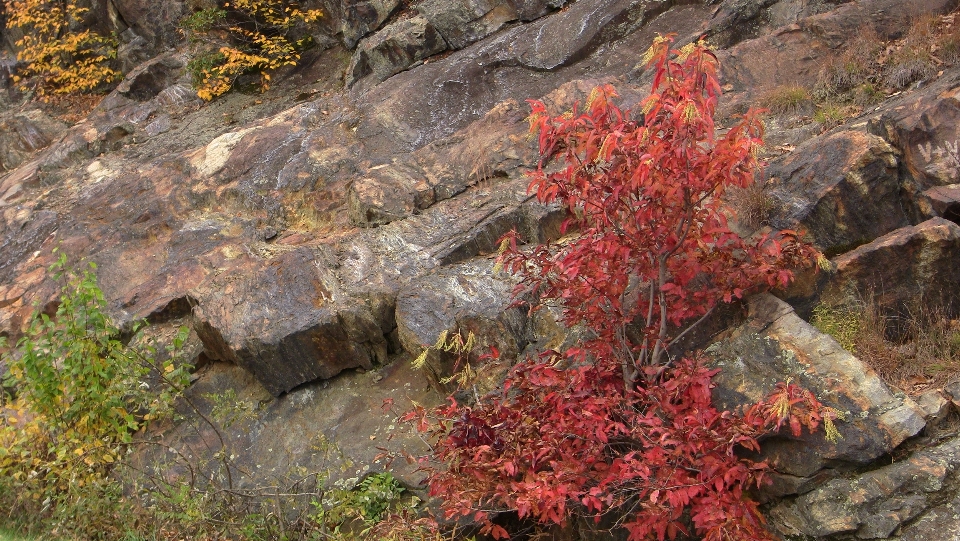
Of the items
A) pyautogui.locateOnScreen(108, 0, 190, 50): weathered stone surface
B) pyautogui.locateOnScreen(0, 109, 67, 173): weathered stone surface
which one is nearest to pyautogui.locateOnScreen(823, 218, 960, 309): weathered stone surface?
pyautogui.locateOnScreen(108, 0, 190, 50): weathered stone surface

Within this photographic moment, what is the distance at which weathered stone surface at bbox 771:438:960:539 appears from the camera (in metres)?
4.21

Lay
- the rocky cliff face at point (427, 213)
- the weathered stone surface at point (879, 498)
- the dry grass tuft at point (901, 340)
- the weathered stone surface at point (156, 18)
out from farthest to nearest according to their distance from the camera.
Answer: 1. the weathered stone surface at point (156, 18)
2. the dry grass tuft at point (901, 340)
3. the rocky cliff face at point (427, 213)
4. the weathered stone surface at point (879, 498)

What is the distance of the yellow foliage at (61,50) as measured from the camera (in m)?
12.4

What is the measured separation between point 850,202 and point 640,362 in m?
1.96

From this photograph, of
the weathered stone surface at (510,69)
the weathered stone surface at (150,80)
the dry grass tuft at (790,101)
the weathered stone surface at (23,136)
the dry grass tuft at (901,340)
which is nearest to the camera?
the dry grass tuft at (901,340)

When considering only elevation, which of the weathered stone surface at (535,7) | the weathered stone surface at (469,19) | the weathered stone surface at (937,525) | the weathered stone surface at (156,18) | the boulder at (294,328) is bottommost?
the weathered stone surface at (937,525)

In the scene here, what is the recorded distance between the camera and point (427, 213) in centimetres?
702

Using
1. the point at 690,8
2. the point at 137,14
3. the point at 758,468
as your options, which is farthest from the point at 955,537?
the point at 137,14

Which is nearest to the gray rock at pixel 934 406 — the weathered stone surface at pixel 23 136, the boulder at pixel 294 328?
the boulder at pixel 294 328

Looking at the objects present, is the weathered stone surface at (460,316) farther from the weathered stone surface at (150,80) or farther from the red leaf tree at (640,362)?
the weathered stone surface at (150,80)

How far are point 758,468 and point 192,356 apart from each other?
4640 millimetres

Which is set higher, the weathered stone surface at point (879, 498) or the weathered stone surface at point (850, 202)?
the weathered stone surface at point (850, 202)

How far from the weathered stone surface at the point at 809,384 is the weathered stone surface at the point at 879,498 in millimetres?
119

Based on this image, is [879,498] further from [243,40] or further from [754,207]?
[243,40]
